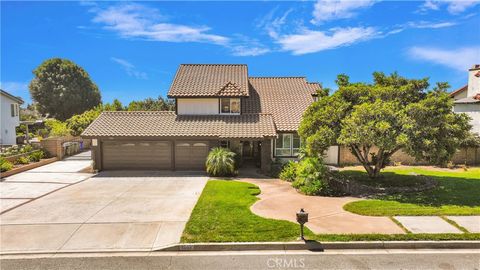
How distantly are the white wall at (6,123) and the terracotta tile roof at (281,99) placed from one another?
2782 centimetres

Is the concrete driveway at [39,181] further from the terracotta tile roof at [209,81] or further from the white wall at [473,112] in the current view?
the white wall at [473,112]

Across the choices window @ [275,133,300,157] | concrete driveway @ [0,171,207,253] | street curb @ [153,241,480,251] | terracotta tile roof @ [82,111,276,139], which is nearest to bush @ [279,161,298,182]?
terracotta tile roof @ [82,111,276,139]

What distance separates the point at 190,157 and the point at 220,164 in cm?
310

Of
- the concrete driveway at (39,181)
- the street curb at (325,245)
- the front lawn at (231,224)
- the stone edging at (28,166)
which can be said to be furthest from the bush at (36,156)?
the street curb at (325,245)

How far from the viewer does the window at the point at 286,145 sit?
2311cm

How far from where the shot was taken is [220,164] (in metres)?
19.2

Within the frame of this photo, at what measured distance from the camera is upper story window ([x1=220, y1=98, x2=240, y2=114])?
2395cm

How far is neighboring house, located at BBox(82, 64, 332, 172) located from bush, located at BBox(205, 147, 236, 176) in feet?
4.71

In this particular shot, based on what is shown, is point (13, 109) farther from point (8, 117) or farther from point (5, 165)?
point (5, 165)

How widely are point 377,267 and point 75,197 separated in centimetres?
1267

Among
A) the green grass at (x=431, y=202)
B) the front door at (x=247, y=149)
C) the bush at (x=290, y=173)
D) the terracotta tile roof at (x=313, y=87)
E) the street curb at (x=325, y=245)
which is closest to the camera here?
the street curb at (x=325, y=245)

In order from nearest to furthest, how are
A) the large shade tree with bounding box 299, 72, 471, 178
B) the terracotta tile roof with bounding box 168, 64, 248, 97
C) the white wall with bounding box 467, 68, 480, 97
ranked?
1. the large shade tree with bounding box 299, 72, 471, 178
2. the terracotta tile roof with bounding box 168, 64, 248, 97
3. the white wall with bounding box 467, 68, 480, 97

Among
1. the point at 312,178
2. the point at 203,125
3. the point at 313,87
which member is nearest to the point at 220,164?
the point at 203,125

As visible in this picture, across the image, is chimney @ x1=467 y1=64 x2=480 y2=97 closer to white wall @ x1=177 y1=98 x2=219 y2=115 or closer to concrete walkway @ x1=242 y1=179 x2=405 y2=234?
concrete walkway @ x1=242 y1=179 x2=405 y2=234
